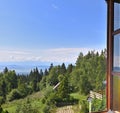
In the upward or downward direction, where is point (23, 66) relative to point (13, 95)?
upward

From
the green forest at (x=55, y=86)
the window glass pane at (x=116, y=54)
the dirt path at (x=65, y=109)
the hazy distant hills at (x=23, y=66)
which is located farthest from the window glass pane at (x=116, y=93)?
the hazy distant hills at (x=23, y=66)

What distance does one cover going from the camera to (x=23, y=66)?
384cm

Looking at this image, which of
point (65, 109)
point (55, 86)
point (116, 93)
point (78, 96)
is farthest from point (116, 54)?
point (65, 109)

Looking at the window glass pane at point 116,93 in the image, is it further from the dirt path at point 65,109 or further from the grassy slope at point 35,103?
the dirt path at point 65,109

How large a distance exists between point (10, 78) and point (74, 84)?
1.39 metres

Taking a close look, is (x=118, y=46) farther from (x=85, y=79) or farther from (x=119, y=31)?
(x=85, y=79)

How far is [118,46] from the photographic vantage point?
11.8 feet

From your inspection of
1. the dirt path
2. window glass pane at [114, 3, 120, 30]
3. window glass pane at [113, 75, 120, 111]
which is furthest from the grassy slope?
window glass pane at [114, 3, 120, 30]

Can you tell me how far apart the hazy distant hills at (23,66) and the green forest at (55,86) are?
0.22ft

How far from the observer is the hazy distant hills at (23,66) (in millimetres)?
3725

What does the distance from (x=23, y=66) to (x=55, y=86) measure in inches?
31.7

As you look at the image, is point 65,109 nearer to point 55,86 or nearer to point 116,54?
point 55,86

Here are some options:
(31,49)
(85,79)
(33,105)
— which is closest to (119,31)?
(85,79)

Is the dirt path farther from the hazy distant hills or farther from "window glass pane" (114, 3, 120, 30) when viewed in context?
"window glass pane" (114, 3, 120, 30)
